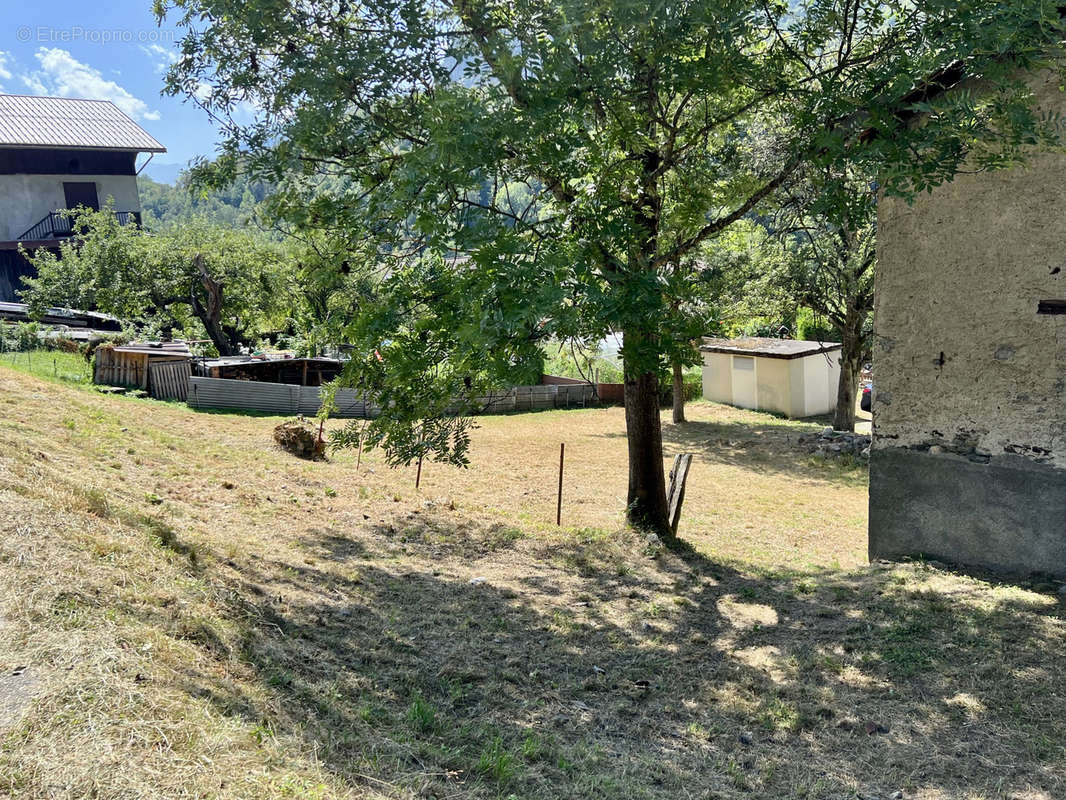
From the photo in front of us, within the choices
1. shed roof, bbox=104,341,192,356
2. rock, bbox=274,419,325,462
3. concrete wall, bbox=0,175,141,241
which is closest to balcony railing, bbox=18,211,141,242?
concrete wall, bbox=0,175,141,241

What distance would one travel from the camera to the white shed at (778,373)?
2759 centimetres

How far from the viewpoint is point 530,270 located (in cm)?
601

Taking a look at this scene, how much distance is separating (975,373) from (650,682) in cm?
526

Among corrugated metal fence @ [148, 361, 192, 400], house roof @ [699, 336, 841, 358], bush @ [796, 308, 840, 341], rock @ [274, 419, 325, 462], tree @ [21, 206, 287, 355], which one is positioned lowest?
rock @ [274, 419, 325, 462]

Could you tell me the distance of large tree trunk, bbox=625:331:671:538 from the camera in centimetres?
1166

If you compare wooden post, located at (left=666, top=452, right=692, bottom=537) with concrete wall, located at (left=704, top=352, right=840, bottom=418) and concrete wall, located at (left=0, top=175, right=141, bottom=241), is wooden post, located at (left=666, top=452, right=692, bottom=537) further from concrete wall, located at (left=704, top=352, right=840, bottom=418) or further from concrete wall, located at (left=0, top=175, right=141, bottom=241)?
concrete wall, located at (left=0, top=175, right=141, bottom=241)

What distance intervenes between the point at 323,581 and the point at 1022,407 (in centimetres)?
757

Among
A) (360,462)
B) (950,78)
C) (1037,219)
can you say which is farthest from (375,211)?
(360,462)

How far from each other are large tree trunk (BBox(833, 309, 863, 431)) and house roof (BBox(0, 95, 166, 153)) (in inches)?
1419

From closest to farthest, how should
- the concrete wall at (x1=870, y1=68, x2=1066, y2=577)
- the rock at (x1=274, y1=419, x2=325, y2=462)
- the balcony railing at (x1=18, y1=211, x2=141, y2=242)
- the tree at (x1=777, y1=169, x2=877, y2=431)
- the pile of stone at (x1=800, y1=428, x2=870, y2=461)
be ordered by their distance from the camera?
the concrete wall at (x1=870, y1=68, x2=1066, y2=577) → the rock at (x1=274, y1=419, x2=325, y2=462) → the pile of stone at (x1=800, y1=428, x2=870, y2=461) → the tree at (x1=777, y1=169, x2=877, y2=431) → the balcony railing at (x1=18, y1=211, x2=141, y2=242)

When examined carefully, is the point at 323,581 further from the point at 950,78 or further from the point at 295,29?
the point at 950,78

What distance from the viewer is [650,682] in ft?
21.0

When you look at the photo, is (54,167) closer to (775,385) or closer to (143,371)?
(143,371)

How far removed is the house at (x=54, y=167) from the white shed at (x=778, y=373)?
1121 inches
